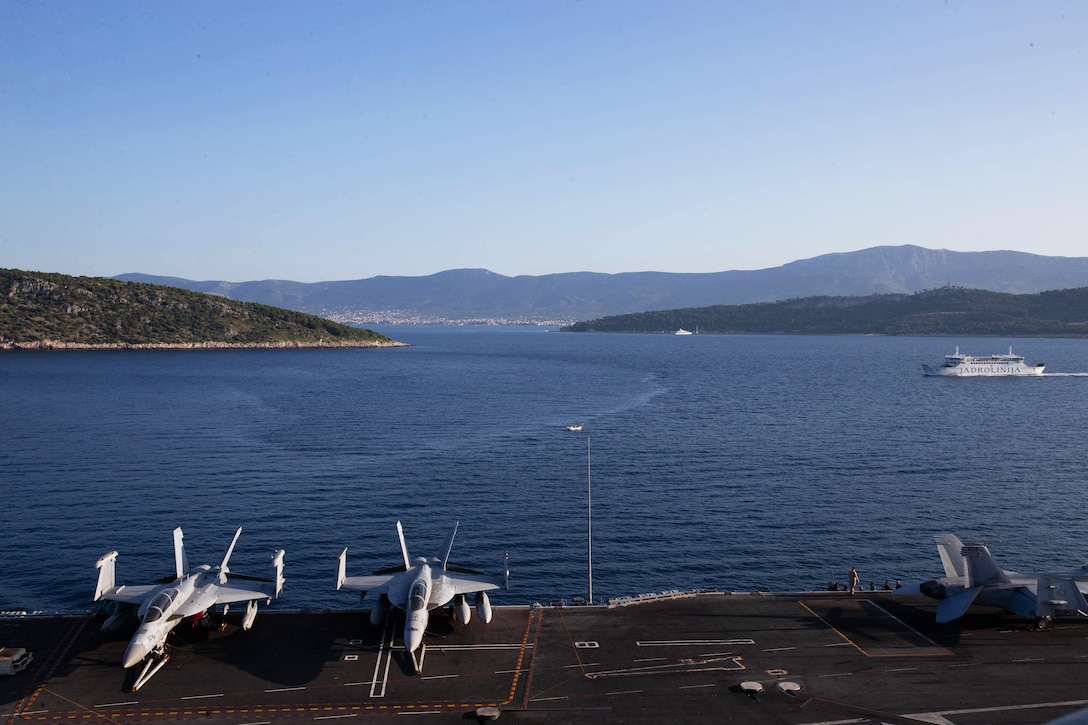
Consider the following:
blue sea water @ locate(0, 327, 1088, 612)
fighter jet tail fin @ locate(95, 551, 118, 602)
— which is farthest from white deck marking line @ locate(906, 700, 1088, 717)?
fighter jet tail fin @ locate(95, 551, 118, 602)

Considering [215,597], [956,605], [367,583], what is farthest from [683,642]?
[215,597]

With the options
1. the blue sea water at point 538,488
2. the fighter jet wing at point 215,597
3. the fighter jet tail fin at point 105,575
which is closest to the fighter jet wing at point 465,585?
the fighter jet wing at point 215,597

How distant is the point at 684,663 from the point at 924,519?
48170 millimetres

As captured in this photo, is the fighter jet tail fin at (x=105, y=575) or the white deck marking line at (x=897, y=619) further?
the white deck marking line at (x=897, y=619)

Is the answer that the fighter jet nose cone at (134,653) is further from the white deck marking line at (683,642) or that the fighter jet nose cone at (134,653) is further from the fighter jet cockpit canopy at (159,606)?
the white deck marking line at (683,642)

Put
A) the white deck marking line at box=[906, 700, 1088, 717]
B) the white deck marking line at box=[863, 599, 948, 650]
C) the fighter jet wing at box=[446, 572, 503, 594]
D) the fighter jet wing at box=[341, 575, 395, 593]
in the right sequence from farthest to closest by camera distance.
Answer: the fighter jet wing at box=[341, 575, 395, 593], the fighter jet wing at box=[446, 572, 503, 594], the white deck marking line at box=[863, 599, 948, 650], the white deck marking line at box=[906, 700, 1088, 717]

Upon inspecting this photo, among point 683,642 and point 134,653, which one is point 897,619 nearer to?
point 683,642

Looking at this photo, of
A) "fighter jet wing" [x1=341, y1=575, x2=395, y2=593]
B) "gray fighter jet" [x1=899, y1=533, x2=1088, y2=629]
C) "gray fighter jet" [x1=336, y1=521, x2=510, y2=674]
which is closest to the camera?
"gray fighter jet" [x1=336, y1=521, x2=510, y2=674]

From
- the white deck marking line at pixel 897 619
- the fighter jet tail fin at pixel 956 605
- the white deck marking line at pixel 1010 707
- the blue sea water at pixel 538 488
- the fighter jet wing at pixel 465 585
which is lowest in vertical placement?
the blue sea water at pixel 538 488

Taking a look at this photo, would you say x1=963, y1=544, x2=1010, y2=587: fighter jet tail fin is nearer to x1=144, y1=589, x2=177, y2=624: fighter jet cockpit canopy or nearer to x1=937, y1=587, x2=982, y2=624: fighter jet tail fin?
x1=937, y1=587, x2=982, y2=624: fighter jet tail fin

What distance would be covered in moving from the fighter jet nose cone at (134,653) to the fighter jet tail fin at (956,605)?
4119 cm

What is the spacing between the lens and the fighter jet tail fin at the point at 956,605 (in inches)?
1651

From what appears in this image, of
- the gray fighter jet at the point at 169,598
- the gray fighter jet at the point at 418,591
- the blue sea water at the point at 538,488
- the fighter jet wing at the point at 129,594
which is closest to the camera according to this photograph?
the gray fighter jet at the point at 169,598

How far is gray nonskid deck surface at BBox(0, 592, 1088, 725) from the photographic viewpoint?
3322 centimetres
